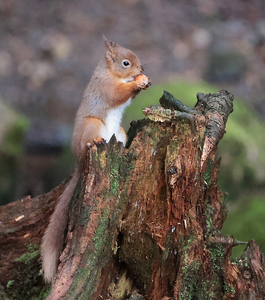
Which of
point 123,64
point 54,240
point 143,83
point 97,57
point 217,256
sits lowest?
point 54,240

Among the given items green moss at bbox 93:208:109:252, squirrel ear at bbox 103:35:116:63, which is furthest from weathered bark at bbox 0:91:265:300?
squirrel ear at bbox 103:35:116:63

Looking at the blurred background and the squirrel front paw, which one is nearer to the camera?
the squirrel front paw

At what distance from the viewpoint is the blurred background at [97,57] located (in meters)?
4.65

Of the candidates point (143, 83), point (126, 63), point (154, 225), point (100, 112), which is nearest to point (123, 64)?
point (126, 63)

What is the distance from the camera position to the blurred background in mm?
4652

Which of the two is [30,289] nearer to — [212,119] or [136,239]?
[136,239]

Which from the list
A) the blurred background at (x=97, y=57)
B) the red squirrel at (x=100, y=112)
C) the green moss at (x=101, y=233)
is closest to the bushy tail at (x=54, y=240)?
the red squirrel at (x=100, y=112)

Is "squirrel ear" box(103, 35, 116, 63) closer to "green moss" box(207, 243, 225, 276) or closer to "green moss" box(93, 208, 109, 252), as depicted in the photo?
"green moss" box(93, 208, 109, 252)

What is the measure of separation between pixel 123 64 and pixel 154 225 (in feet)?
4.55

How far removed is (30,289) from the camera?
7.68 feet

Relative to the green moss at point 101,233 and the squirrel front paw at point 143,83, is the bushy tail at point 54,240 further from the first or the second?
the squirrel front paw at point 143,83

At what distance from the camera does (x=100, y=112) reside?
8.12 ft

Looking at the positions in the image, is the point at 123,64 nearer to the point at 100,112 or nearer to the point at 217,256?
the point at 100,112

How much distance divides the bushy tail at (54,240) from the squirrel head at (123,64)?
41.5 inches
